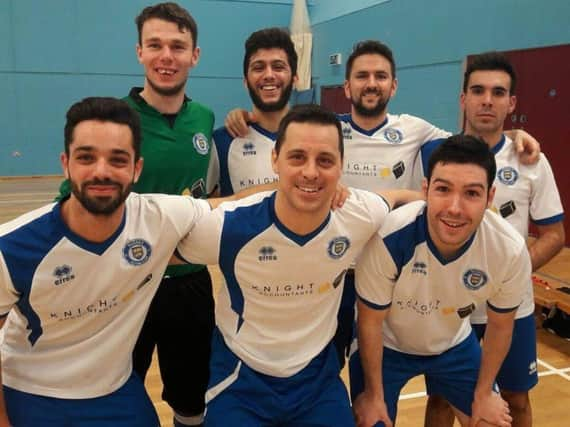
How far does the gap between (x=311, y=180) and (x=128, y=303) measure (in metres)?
0.93

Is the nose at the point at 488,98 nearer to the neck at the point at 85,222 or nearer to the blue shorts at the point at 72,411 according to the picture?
the neck at the point at 85,222

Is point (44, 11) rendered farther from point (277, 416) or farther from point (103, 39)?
point (277, 416)

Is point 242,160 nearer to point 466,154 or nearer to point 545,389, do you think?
point 466,154

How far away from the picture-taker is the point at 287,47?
3.06 m

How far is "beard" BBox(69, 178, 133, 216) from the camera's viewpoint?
212cm

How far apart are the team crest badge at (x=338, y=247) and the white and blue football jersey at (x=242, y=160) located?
2.27 ft

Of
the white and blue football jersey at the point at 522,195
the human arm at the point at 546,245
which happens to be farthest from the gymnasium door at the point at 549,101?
the white and blue football jersey at the point at 522,195

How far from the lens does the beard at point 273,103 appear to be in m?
3.03

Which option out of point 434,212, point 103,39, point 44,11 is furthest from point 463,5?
point 44,11

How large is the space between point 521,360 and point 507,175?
3.18 feet

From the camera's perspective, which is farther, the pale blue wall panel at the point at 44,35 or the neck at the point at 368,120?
the pale blue wall panel at the point at 44,35

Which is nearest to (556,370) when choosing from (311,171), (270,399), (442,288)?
(442,288)

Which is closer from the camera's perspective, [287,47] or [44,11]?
[287,47]

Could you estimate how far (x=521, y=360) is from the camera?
2.91m
